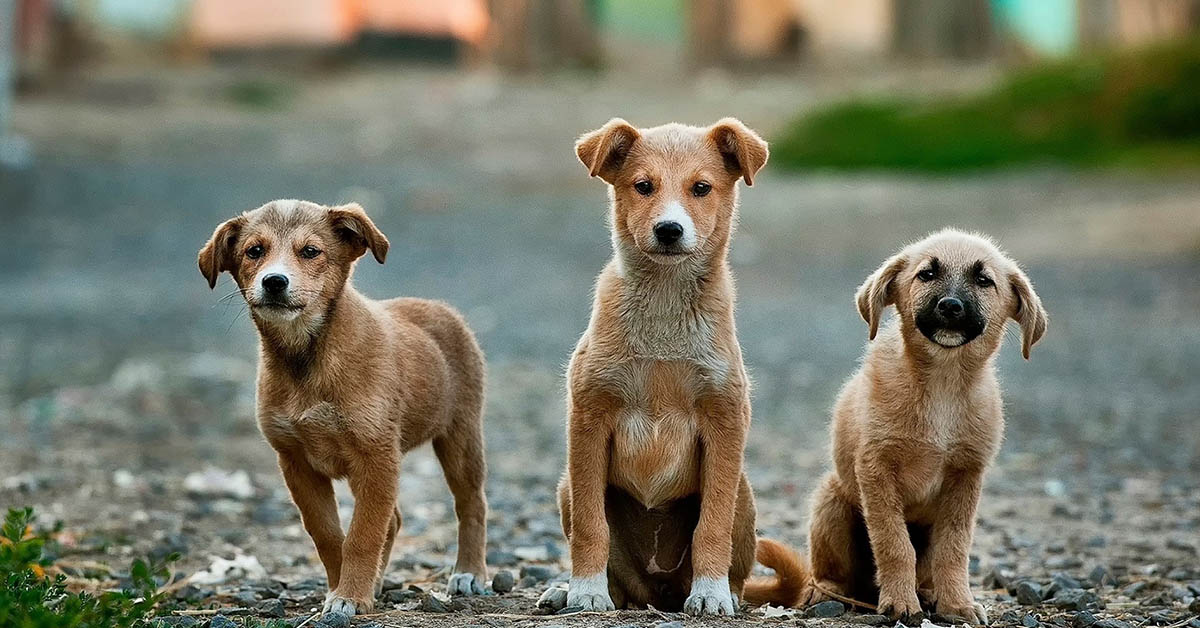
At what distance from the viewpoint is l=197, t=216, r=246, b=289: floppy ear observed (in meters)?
5.82

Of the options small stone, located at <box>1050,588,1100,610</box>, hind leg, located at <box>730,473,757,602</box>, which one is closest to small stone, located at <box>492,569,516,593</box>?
hind leg, located at <box>730,473,757,602</box>

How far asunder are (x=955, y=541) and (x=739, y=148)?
5.36 ft

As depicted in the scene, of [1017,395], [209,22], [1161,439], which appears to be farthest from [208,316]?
[209,22]

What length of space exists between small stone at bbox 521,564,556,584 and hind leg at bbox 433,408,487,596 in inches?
15.6

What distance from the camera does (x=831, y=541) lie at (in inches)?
243

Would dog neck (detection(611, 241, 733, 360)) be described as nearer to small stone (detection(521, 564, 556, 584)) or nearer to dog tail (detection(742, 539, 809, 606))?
dog tail (detection(742, 539, 809, 606))

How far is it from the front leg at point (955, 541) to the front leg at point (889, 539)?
0.35 feet

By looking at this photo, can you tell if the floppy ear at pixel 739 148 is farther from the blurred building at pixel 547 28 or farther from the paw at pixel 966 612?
the blurred building at pixel 547 28

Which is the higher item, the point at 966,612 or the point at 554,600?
the point at 966,612

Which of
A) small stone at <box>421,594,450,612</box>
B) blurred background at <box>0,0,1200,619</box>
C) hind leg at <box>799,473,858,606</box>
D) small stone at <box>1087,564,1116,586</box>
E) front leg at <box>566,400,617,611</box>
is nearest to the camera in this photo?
front leg at <box>566,400,617,611</box>

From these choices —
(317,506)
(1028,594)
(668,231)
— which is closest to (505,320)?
(1028,594)

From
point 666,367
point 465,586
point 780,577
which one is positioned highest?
point 666,367

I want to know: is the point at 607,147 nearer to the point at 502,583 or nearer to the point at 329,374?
the point at 329,374

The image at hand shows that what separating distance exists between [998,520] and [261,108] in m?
20.6
